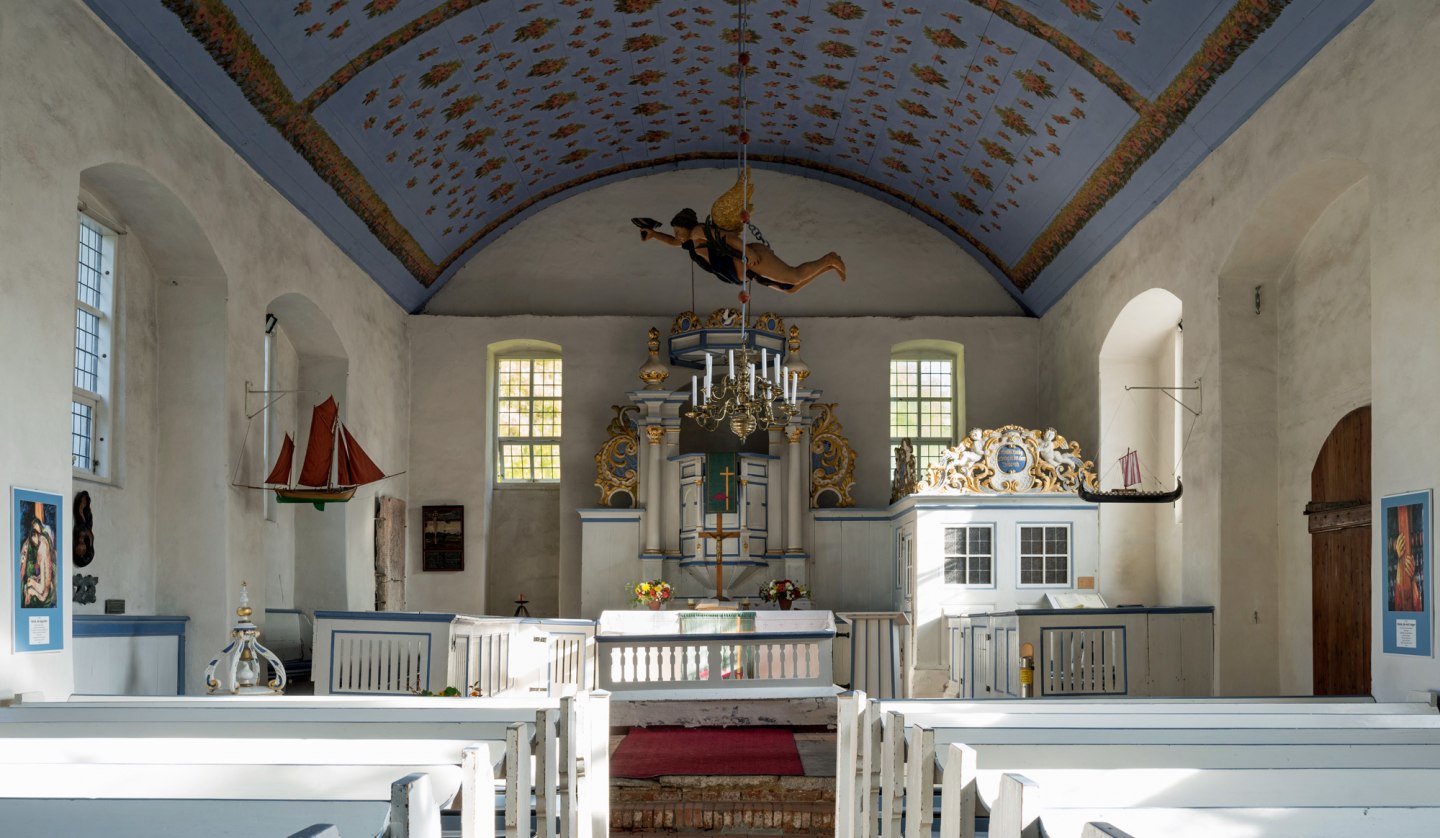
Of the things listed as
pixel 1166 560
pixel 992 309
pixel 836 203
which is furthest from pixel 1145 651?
pixel 836 203

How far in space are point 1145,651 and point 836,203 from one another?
311 inches

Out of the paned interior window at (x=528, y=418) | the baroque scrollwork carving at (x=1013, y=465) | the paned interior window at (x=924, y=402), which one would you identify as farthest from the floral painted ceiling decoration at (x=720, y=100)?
the baroque scrollwork carving at (x=1013, y=465)

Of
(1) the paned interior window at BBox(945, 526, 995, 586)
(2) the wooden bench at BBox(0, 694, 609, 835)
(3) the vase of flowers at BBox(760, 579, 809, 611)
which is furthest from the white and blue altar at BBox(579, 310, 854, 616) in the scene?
(2) the wooden bench at BBox(0, 694, 609, 835)

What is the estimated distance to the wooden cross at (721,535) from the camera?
1595cm

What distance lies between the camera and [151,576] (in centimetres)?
1111

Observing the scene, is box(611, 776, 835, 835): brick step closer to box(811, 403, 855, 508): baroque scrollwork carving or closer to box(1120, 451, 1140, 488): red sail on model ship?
box(1120, 451, 1140, 488): red sail on model ship

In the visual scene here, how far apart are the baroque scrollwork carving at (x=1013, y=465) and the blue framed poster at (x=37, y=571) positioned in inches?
332

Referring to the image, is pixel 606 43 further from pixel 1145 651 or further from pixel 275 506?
pixel 1145 651

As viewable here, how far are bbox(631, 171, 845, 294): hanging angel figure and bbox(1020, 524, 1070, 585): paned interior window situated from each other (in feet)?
11.3

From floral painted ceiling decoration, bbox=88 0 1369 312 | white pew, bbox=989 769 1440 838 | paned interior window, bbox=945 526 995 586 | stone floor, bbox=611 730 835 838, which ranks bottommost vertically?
stone floor, bbox=611 730 835 838

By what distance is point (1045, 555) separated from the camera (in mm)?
14484

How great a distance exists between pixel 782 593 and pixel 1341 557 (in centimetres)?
657

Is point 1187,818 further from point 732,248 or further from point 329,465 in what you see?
point 732,248

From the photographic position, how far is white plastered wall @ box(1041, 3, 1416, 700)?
847 cm
